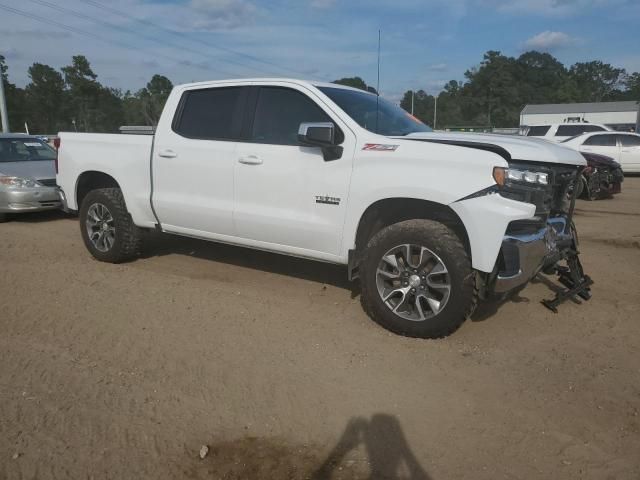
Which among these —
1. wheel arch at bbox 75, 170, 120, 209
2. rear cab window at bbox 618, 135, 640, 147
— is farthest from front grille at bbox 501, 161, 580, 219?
rear cab window at bbox 618, 135, 640, 147

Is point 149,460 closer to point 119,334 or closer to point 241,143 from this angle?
point 119,334

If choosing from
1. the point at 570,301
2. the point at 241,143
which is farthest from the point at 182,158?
the point at 570,301

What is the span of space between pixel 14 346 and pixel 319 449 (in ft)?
8.40

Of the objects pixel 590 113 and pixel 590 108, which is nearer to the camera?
pixel 590 113

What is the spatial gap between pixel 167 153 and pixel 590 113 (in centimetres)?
7941

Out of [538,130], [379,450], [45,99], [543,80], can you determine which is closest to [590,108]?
[543,80]

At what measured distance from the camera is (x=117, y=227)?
5.69 meters

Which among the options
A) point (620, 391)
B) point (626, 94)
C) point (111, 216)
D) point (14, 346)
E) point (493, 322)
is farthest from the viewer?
point (626, 94)

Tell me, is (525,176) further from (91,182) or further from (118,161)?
(91,182)

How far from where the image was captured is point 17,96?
162ft

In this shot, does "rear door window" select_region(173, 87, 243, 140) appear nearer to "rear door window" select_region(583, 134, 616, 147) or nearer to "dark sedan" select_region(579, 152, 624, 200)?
"dark sedan" select_region(579, 152, 624, 200)

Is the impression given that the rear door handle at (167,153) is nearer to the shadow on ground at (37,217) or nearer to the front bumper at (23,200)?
the front bumper at (23,200)

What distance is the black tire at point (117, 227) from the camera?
5656mm

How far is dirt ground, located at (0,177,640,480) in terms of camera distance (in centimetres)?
261
